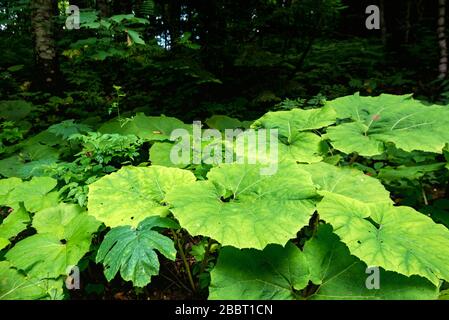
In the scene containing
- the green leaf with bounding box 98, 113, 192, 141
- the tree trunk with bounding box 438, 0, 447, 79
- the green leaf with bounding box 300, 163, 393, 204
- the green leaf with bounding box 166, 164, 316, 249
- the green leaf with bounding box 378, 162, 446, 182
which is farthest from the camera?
the tree trunk with bounding box 438, 0, 447, 79

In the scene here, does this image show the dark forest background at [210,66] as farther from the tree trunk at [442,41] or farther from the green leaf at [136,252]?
the green leaf at [136,252]

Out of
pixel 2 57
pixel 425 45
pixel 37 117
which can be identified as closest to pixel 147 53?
pixel 37 117

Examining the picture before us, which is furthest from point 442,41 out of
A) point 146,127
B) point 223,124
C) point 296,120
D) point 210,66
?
point 146,127

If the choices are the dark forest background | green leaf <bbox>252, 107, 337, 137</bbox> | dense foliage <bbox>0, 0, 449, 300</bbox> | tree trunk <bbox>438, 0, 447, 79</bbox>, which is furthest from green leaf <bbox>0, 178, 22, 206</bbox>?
tree trunk <bbox>438, 0, 447, 79</bbox>

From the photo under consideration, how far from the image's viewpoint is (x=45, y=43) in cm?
520

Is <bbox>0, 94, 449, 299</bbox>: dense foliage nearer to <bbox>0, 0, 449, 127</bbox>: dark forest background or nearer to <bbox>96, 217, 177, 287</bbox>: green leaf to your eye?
<bbox>96, 217, 177, 287</bbox>: green leaf

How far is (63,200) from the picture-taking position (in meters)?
2.58

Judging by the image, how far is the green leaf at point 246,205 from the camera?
156 cm

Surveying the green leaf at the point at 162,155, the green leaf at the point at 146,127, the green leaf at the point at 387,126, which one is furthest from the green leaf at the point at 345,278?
the green leaf at the point at 146,127

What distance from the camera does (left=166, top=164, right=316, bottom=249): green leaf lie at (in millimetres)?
1557

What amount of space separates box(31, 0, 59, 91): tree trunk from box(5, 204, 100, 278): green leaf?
3.92 m

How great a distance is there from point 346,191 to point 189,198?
1050 millimetres

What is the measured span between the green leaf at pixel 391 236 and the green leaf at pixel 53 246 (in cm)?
144
